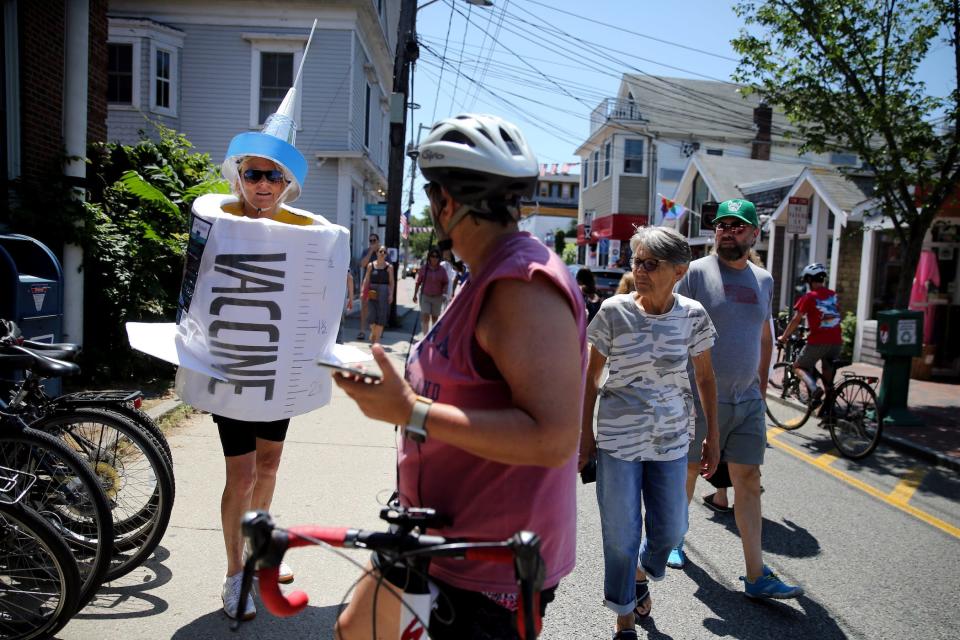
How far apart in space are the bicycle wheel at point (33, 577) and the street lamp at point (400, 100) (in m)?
13.7

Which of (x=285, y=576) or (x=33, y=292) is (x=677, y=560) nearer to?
(x=285, y=576)

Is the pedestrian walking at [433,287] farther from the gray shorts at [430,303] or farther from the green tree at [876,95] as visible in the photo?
the green tree at [876,95]

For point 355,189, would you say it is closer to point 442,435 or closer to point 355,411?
point 355,411

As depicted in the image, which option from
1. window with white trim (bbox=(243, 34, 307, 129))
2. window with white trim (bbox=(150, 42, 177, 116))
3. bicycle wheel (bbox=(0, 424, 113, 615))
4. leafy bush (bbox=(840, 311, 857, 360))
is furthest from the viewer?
window with white trim (bbox=(243, 34, 307, 129))

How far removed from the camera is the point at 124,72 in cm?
1870

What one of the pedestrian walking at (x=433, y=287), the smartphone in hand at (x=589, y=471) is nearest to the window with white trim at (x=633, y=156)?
the pedestrian walking at (x=433, y=287)

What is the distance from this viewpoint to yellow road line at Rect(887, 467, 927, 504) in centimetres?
626

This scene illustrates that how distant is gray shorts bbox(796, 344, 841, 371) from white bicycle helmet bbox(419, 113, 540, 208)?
784cm

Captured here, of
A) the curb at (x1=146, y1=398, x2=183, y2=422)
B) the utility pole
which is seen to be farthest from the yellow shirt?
the utility pole

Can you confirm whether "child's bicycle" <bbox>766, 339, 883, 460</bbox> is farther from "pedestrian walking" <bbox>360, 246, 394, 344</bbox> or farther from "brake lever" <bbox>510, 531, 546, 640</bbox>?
"brake lever" <bbox>510, 531, 546, 640</bbox>

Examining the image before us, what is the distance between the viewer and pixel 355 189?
70.3 ft

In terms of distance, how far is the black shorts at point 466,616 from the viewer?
1.81m

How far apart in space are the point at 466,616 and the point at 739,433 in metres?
2.68

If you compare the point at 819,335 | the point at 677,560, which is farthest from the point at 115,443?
the point at 819,335
